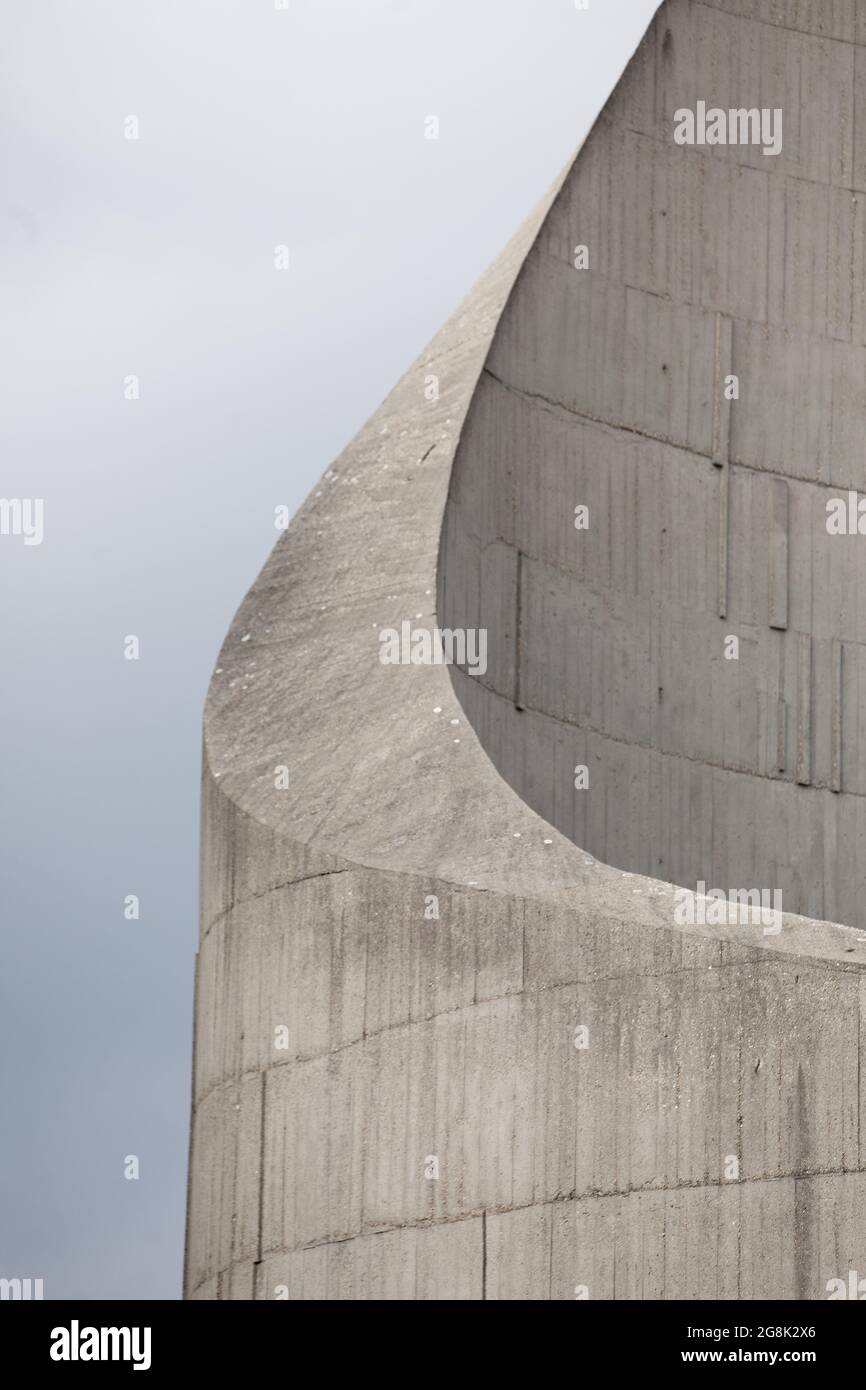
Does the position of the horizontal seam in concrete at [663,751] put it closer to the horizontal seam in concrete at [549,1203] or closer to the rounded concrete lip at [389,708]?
the rounded concrete lip at [389,708]

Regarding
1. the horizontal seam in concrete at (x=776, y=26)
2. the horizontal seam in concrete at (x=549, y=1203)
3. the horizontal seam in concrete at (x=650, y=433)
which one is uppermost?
the horizontal seam in concrete at (x=776, y=26)

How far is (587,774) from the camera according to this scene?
49.7 ft

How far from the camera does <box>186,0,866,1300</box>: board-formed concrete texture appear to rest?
943 cm

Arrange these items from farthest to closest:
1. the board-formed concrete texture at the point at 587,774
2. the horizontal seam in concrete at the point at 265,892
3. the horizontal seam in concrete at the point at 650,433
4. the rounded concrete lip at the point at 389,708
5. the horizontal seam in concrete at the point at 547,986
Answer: the horizontal seam in concrete at the point at 650,433 < the horizontal seam in concrete at the point at 265,892 < the rounded concrete lip at the point at 389,708 < the board-formed concrete texture at the point at 587,774 < the horizontal seam in concrete at the point at 547,986

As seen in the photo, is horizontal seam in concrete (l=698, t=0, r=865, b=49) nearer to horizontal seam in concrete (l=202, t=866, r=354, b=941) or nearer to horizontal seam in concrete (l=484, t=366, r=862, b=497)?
horizontal seam in concrete (l=484, t=366, r=862, b=497)

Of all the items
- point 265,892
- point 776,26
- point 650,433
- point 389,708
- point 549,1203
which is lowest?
point 549,1203

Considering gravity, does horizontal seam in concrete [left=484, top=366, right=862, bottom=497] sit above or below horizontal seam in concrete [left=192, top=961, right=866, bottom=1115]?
above

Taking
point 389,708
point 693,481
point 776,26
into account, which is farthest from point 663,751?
point 776,26

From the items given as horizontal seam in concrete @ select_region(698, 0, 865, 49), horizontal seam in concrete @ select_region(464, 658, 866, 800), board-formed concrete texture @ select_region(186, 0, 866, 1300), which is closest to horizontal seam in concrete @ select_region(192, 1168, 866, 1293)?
board-formed concrete texture @ select_region(186, 0, 866, 1300)

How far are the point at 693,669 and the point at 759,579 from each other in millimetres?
930

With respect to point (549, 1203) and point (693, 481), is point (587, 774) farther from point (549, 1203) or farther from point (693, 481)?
point (549, 1203)

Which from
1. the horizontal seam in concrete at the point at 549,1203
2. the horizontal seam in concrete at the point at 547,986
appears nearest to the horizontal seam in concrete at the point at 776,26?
the horizontal seam in concrete at the point at 547,986

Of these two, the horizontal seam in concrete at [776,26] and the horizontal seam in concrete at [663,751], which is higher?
the horizontal seam in concrete at [776,26]

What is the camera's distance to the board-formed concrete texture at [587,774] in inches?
371
